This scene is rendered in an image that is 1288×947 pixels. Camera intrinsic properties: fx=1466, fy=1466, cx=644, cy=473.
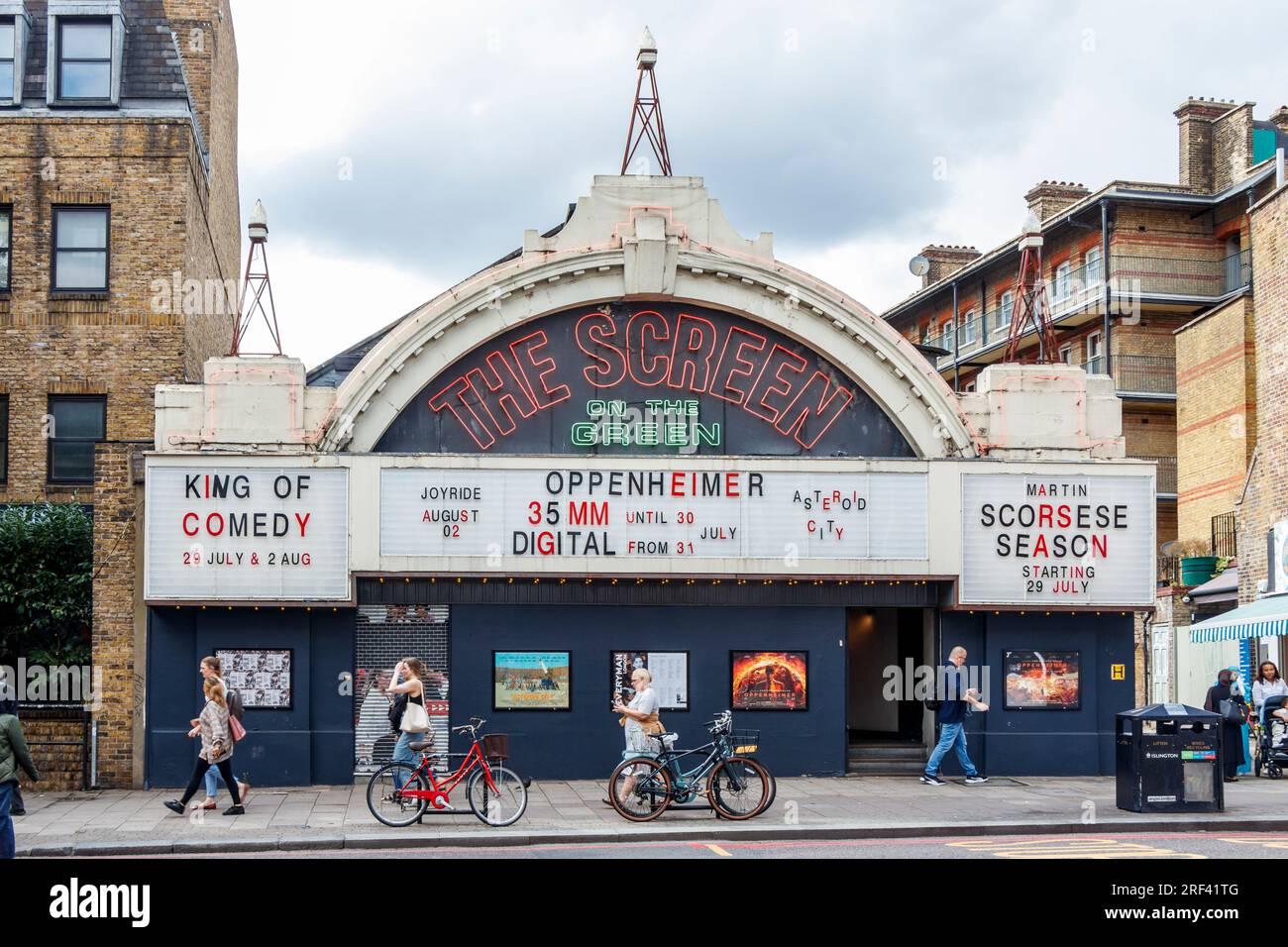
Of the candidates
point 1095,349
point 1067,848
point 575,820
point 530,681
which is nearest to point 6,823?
point 575,820

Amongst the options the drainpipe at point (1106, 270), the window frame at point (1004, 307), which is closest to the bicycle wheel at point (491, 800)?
the drainpipe at point (1106, 270)

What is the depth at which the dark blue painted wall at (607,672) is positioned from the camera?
2188 centimetres

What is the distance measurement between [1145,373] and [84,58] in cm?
3559

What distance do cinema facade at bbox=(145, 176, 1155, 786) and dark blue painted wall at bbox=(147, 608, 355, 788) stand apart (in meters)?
0.04

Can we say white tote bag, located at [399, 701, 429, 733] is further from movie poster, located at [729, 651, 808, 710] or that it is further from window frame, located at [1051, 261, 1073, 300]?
window frame, located at [1051, 261, 1073, 300]

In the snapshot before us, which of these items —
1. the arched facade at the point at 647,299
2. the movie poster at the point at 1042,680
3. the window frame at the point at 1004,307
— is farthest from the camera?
the window frame at the point at 1004,307

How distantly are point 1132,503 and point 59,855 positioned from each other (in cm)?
1591

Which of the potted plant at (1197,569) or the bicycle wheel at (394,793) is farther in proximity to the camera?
the potted plant at (1197,569)

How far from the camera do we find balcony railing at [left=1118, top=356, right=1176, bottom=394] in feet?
163

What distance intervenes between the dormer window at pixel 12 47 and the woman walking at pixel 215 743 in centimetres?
1522

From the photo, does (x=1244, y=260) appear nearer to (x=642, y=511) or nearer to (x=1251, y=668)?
(x=1251, y=668)

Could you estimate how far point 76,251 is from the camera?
27297 mm

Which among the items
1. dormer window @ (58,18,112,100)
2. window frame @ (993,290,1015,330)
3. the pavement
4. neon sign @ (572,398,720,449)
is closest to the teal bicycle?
the pavement

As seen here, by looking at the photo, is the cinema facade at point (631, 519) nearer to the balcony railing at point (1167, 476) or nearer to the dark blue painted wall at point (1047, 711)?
the dark blue painted wall at point (1047, 711)
